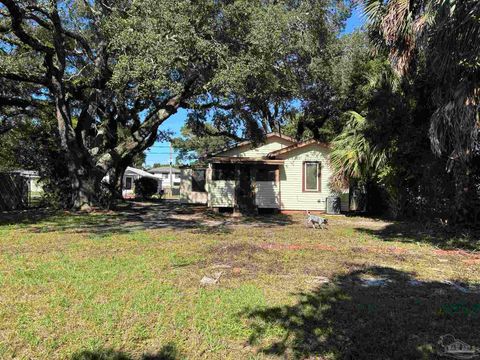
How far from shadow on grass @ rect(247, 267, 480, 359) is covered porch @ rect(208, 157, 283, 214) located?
1250 cm

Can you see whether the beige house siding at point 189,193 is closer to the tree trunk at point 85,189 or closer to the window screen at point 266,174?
the window screen at point 266,174

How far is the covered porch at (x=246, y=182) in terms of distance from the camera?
712 inches

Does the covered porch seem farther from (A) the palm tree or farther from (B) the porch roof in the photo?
(A) the palm tree

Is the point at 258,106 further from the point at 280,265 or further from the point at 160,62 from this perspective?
the point at 280,265

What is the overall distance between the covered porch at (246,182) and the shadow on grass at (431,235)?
6.45 meters

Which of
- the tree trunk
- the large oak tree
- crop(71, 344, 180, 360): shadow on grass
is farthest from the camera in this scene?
the tree trunk

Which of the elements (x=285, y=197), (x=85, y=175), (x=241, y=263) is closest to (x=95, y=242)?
(x=241, y=263)

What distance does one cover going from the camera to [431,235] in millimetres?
10805

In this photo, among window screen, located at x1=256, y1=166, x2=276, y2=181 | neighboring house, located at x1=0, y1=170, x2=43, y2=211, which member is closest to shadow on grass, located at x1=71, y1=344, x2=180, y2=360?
window screen, located at x1=256, y1=166, x2=276, y2=181

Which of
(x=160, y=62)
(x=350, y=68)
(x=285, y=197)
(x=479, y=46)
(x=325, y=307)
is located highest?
(x=350, y=68)

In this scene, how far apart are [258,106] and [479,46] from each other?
8805 millimetres

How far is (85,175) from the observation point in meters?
17.3

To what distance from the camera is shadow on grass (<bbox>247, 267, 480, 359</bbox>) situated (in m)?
3.61

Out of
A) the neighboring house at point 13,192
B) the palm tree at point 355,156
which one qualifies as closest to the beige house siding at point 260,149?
the palm tree at point 355,156
